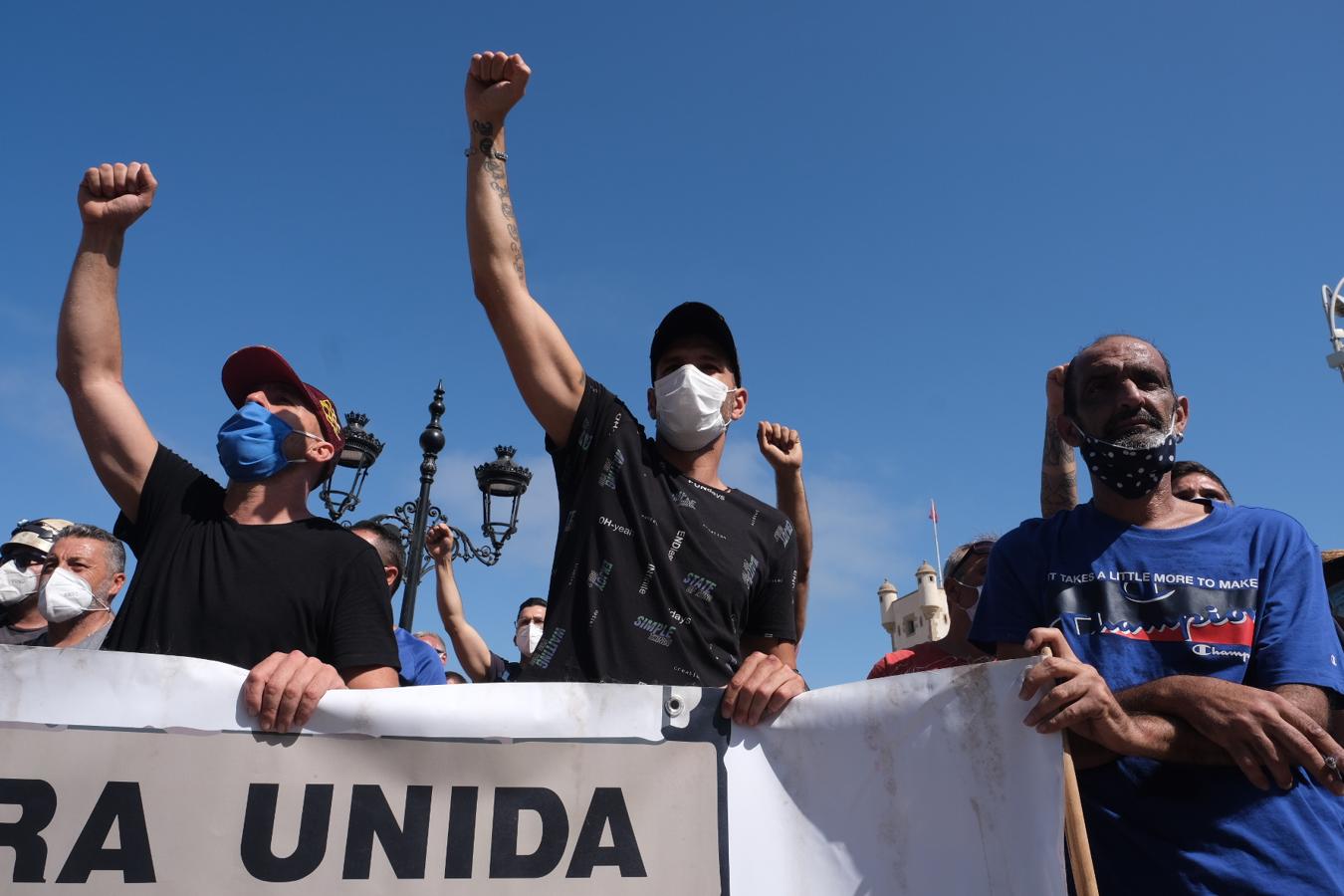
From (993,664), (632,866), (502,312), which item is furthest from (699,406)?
(632,866)

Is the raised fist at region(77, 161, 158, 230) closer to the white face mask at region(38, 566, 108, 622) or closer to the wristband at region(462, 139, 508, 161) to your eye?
the wristband at region(462, 139, 508, 161)

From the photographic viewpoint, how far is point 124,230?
9.15ft

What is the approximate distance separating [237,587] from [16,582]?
12.6 ft

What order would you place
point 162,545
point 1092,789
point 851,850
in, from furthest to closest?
point 162,545 → point 1092,789 → point 851,850

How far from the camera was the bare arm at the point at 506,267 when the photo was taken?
2.65 m

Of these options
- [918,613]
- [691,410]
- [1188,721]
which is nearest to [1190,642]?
[1188,721]

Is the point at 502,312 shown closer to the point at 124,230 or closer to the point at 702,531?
the point at 702,531

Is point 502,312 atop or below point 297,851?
atop

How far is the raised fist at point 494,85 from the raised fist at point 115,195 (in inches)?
39.5

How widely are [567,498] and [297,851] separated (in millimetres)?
1191

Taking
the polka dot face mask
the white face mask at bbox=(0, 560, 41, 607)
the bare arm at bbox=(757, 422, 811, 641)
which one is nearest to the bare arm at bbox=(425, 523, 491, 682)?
the white face mask at bbox=(0, 560, 41, 607)

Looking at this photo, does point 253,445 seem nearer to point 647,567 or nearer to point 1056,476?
point 647,567

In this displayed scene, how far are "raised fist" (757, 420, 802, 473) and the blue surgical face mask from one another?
5.68 feet

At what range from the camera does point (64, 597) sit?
4406 millimetres
